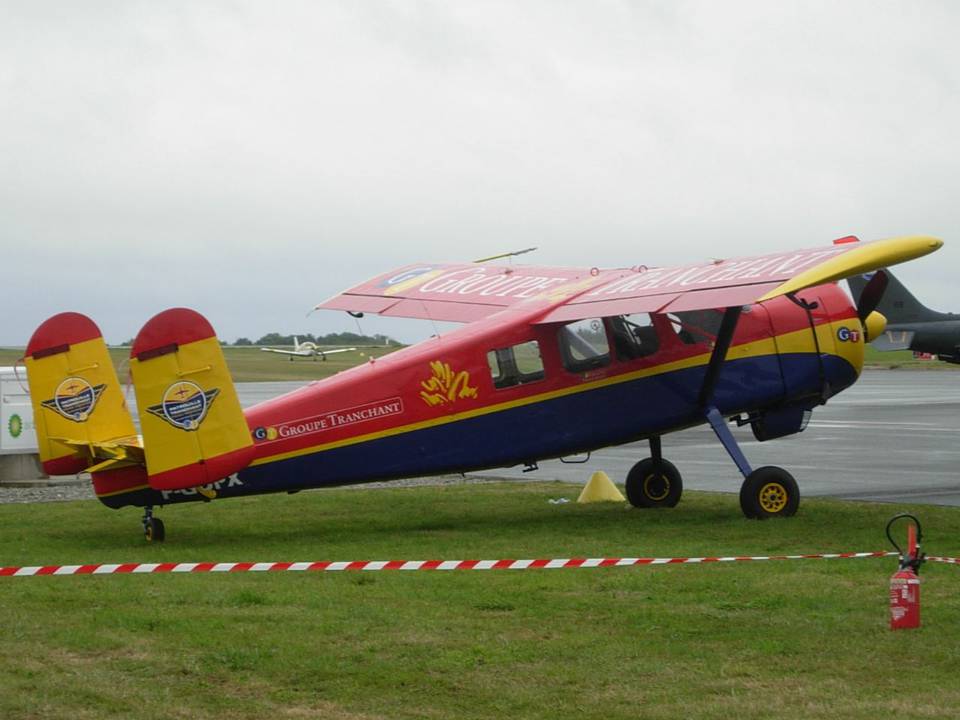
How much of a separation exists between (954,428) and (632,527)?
1671 centimetres

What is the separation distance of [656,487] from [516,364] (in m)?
2.99

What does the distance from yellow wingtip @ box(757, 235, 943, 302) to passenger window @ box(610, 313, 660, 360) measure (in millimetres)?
2875

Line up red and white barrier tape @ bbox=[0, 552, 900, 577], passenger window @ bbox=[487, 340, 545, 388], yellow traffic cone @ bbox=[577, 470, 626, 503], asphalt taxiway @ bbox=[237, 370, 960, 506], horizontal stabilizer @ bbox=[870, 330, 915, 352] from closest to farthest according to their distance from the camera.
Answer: red and white barrier tape @ bbox=[0, 552, 900, 577]
passenger window @ bbox=[487, 340, 545, 388]
yellow traffic cone @ bbox=[577, 470, 626, 503]
asphalt taxiway @ bbox=[237, 370, 960, 506]
horizontal stabilizer @ bbox=[870, 330, 915, 352]

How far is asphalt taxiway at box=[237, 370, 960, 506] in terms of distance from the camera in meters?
17.6

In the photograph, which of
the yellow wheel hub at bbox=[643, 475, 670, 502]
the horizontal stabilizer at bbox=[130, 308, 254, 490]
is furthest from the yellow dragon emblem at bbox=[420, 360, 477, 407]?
the yellow wheel hub at bbox=[643, 475, 670, 502]

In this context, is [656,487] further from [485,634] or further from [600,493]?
[485,634]

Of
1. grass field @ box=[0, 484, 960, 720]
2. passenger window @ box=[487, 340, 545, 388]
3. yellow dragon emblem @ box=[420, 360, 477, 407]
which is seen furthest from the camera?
passenger window @ box=[487, 340, 545, 388]

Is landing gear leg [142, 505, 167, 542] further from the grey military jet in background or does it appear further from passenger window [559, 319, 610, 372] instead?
the grey military jet in background

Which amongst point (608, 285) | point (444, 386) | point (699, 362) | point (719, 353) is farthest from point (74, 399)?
point (719, 353)

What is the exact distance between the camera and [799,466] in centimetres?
2077

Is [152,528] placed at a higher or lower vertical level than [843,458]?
higher

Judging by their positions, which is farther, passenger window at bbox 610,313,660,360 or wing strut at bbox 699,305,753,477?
passenger window at bbox 610,313,660,360

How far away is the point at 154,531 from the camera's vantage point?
1292 cm

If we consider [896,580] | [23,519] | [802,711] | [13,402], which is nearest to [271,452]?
[23,519]
